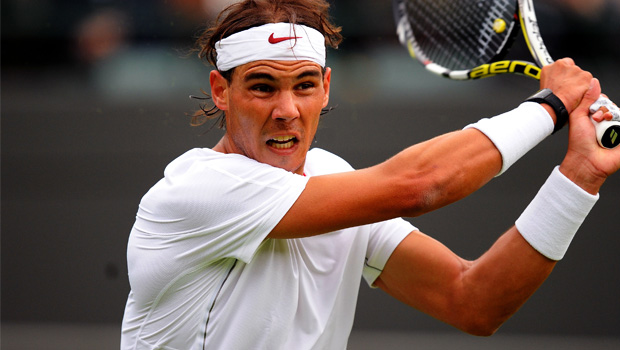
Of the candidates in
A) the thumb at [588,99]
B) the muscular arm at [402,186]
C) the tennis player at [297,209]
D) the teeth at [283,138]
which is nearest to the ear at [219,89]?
the tennis player at [297,209]

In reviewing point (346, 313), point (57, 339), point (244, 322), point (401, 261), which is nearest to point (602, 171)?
point (401, 261)

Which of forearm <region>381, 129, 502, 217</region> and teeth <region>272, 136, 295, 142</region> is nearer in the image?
forearm <region>381, 129, 502, 217</region>

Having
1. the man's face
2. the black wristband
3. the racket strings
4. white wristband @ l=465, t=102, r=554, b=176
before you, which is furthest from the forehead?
the racket strings

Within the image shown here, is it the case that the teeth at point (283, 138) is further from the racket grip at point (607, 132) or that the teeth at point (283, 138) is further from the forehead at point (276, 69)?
the racket grip at point (607, 132)

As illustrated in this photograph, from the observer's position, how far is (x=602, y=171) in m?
2.44

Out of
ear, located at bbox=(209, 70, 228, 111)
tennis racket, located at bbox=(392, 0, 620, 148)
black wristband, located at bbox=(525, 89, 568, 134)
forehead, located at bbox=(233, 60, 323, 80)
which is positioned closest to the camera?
Result: black wristband, located at bbox=(525, 89, 568, 134)

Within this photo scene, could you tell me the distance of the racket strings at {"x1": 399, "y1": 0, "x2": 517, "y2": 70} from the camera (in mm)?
3297

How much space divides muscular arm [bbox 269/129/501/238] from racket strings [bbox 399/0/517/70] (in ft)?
3.14

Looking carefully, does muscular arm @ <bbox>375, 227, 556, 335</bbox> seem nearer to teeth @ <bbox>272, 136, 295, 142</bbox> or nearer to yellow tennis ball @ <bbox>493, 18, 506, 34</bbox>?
teeth @ <bbox>272, 136, 295, 142</bbox>

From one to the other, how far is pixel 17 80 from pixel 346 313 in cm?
542

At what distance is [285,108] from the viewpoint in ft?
8.18

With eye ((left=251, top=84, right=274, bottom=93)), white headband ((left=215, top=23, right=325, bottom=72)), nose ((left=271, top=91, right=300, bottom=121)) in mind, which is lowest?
nose ((left=271, top=91, right=300, bottom=121))

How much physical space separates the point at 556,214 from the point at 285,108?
2.85ft

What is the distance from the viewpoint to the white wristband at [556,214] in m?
2.46
